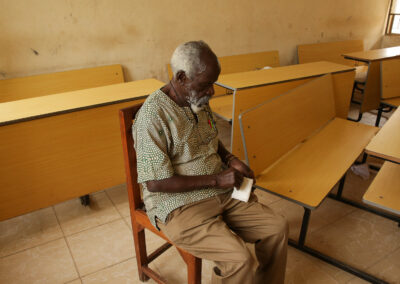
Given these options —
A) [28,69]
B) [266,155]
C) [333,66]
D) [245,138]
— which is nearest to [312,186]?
[266,155]

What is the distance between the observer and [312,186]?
1847 millimetres

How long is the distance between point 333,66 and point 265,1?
1543 millimetres

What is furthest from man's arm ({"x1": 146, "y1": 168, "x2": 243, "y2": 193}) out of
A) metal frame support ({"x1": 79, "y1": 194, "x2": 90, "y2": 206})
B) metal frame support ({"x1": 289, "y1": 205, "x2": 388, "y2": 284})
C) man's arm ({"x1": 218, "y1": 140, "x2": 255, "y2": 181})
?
metal frame support ({"x1": 79, "y1": 194, "x2": 90, "y2": 206})

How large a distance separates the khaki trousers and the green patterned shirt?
0.06 metres

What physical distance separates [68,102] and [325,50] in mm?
4078

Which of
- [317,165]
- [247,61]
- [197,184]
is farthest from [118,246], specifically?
[247,61]

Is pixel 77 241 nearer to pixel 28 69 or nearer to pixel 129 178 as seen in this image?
pixel 129 178

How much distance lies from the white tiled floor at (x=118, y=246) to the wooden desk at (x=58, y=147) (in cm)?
23

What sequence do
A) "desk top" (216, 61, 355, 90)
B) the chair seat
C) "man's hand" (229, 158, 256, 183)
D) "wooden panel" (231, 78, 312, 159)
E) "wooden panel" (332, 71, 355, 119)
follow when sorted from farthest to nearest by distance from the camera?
the chair seat → "wooden panel" (332, 71, 355, 119) → "desk top" (216, 61, 355, 90) → "wooden panel" (231, 78, 312, 159) → "man's hand" (229, 158, 256, 183)

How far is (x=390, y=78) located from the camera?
3396 millimetres

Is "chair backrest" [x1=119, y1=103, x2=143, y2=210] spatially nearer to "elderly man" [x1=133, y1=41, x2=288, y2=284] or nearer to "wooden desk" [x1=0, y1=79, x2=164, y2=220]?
"elderly man" [x1=133, y1=41, x2=288, y2=284]

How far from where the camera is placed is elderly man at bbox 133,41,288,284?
51.3 inches

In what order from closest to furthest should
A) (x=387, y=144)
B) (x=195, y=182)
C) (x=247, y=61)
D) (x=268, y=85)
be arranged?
(x=195, y=182)
(x=387, y=144)
(x=268, y=85)
(x=247, y=61)

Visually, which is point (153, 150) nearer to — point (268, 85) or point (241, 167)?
point (241, 167)
